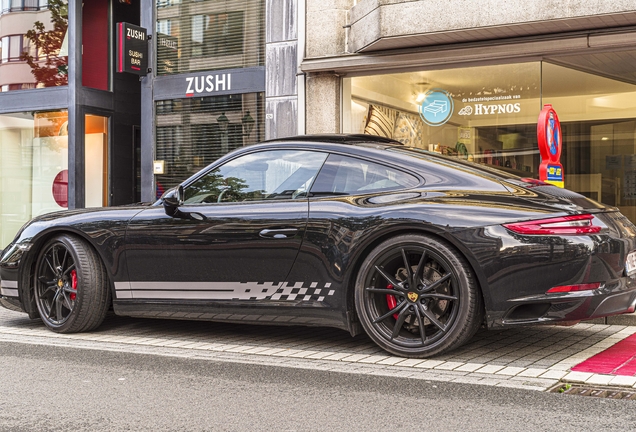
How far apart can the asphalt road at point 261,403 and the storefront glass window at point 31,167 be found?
32.5 ft

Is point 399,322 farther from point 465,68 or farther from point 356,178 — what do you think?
point 465,68

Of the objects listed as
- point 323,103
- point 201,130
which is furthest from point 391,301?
point 201,130

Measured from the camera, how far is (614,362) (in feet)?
16.4

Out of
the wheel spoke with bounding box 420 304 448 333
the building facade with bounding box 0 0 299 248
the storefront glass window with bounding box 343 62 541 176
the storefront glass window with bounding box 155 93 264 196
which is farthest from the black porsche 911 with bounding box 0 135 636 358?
the storefront glass window with bounding box 155 93 264 196

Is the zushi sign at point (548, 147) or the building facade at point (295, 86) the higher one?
the building facade at point (295, 86)

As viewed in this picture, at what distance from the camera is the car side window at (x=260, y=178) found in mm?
5707

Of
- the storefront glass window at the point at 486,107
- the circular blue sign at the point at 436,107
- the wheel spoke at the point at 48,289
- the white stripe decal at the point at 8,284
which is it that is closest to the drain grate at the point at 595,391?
the wheel spoke at the point at 48,289

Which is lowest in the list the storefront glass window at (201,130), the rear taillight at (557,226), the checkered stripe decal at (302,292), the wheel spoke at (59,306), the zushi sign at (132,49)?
the wheel spoke at (59,306)

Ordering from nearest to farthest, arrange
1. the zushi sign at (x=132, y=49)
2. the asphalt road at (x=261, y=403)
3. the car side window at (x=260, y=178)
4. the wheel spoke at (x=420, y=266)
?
the asphalt road at (x=261, y=403)
the wheel spoke at (x=420, y=266)
the car side window at (x=260, y=178)
the zushi sign at (x=132, y=49)

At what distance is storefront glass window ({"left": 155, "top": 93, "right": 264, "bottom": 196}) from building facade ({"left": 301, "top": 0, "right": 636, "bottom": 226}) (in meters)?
1.17

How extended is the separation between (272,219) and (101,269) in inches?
63.6

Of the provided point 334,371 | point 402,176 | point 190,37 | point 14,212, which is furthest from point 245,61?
point 334,371

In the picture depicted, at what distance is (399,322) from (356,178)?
1056 millimetres

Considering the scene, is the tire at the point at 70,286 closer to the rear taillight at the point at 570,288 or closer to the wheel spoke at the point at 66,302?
the wheel spoke at the point at 66,302
